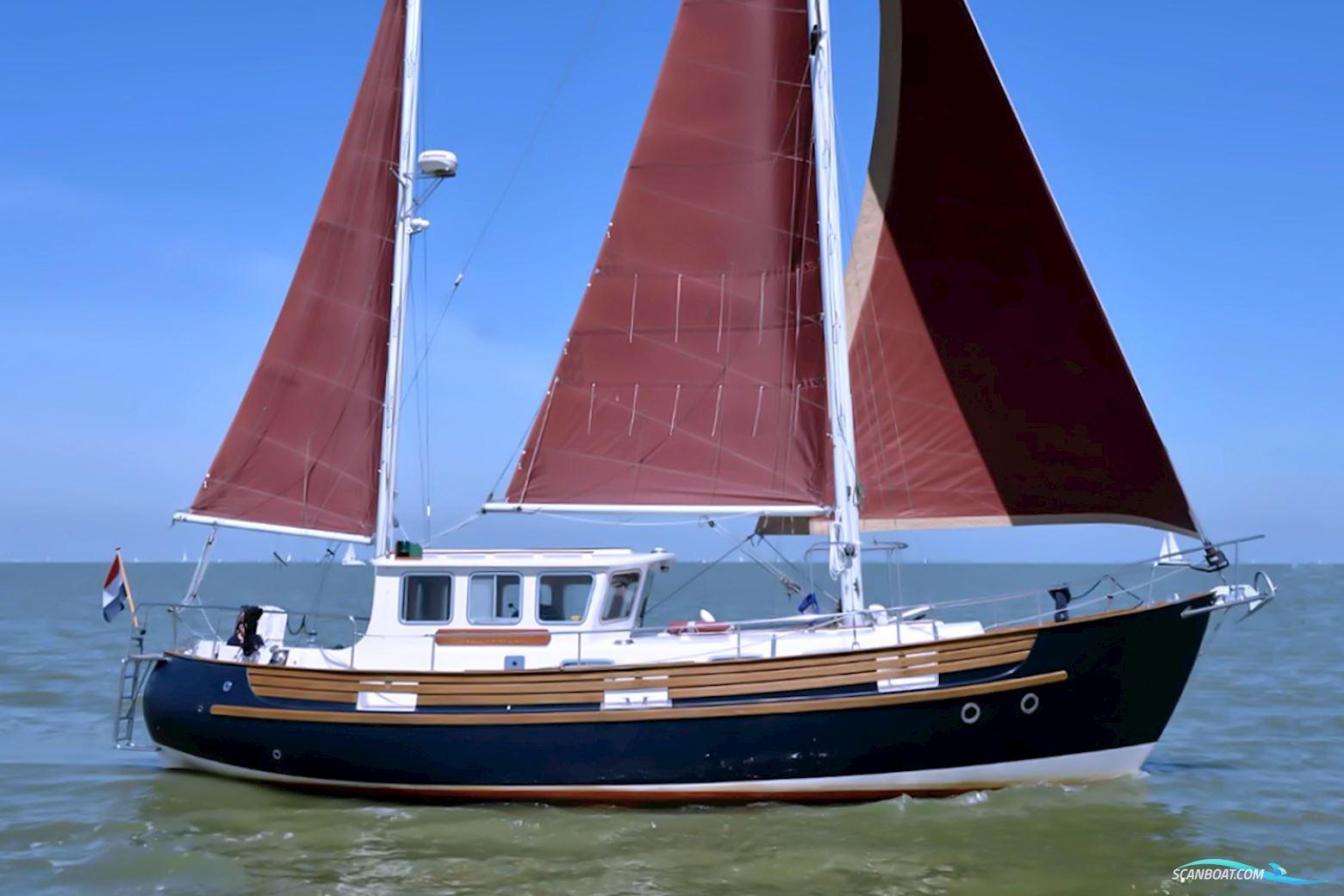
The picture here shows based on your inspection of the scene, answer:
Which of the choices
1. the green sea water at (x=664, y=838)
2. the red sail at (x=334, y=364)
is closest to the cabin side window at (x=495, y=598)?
the red sail at (x=334, y=364)

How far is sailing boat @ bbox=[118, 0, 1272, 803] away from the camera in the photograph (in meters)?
14.2

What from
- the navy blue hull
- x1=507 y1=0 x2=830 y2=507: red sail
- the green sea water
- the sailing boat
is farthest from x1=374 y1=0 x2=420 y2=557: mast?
the green sea water

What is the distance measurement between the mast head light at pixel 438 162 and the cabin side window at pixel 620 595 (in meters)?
6.21

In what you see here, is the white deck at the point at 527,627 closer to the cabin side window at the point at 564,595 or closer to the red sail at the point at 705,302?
the cabin side window at the point at 564,595

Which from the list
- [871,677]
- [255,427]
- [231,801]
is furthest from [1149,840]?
[255,427]

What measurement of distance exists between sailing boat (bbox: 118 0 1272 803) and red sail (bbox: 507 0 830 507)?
4 centimetres

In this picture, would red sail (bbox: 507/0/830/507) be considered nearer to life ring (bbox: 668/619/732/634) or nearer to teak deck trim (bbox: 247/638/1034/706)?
life ring (bbox: 668/619/732/634)

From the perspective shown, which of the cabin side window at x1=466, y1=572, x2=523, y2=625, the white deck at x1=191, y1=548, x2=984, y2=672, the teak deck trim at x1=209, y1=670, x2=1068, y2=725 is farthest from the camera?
the cabin side window at x1=466, y1=572, x2=523, y2=625

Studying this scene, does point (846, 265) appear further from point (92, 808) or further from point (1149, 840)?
point (92, 808)

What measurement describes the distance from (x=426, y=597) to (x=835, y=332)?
256 inches

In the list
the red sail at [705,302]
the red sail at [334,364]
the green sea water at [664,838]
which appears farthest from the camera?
the red sail at [334,364]

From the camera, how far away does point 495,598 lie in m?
15.8

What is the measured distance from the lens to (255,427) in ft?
56.7

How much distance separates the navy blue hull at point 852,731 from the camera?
46.0 feet
